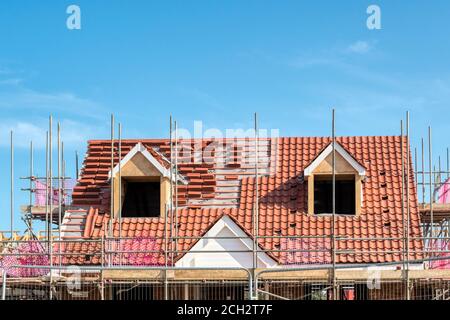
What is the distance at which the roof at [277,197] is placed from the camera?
27.2 metres

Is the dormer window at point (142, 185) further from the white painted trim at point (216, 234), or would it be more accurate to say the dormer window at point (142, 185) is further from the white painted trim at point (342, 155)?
the white painted trim at point (342, 155)

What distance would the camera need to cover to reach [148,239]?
27453mm

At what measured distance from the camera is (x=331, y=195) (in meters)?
29.1

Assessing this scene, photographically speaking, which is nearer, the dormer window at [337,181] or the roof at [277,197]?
the roof at [277,197]

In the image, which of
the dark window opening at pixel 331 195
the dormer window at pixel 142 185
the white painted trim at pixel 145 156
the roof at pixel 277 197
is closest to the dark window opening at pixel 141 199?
the dormer window at pixel 142 185

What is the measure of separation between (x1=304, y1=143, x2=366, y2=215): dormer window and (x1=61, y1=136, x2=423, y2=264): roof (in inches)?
11.0

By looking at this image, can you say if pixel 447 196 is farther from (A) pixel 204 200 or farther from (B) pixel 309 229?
(A) pixel 204 200

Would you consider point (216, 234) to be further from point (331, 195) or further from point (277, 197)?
point (331, 195)

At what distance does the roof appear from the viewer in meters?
27.2

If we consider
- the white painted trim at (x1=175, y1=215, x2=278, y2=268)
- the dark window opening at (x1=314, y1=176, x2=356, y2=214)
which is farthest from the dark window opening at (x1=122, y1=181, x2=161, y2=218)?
the dark window opening at (x1=314, y1=176, x2=356, y2=214)

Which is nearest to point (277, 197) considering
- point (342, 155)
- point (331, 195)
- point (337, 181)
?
point (331, 195)

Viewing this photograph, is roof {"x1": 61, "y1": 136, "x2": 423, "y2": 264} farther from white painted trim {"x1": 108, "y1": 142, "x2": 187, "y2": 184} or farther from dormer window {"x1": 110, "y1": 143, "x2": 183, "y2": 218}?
dormer window {"x1": 110, "y1": 143, "x2": 183, "y2": 218}

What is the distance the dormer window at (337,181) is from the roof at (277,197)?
0.28m
